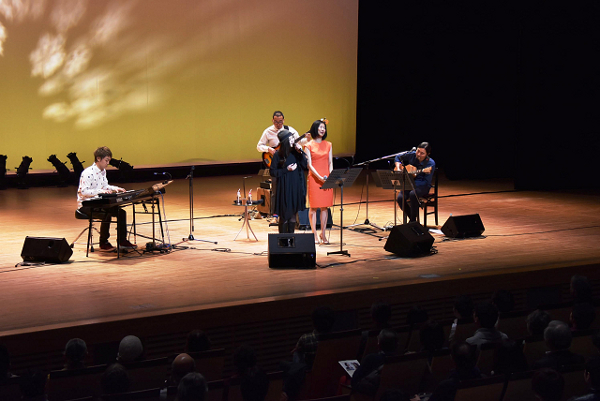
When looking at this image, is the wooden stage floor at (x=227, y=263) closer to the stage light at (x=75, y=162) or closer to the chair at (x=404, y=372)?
the stage light at (x=75, y=162)

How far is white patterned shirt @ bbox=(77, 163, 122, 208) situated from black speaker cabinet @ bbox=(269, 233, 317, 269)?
168cm

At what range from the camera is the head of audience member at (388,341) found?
401 cm

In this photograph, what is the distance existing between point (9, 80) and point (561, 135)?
8.69m

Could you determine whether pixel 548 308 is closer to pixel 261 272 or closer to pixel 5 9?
pixel 261 272

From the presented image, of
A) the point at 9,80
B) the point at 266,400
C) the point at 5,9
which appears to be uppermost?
the point at 5,9

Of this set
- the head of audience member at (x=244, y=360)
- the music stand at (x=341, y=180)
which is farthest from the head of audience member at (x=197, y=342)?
the music stand at (x=341, y=180)

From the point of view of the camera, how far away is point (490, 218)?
9.32m

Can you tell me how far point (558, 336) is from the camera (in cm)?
398

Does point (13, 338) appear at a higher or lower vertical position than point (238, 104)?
lower

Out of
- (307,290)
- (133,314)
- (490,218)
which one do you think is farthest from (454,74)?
(133,314)

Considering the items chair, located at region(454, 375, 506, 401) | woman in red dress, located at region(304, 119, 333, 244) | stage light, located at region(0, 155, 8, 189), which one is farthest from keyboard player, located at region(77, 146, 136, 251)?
stage light, located at region(0, 155, 8, 189)

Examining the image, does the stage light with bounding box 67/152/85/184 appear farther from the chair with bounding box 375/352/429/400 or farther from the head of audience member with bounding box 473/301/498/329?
the chair with bounding box 375/352/429/400

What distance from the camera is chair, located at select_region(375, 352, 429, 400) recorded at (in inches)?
148

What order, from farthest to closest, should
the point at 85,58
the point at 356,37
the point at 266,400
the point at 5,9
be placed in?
the point at 356,37, the point at 85,58, the point at 5,9, the point at 266,400
